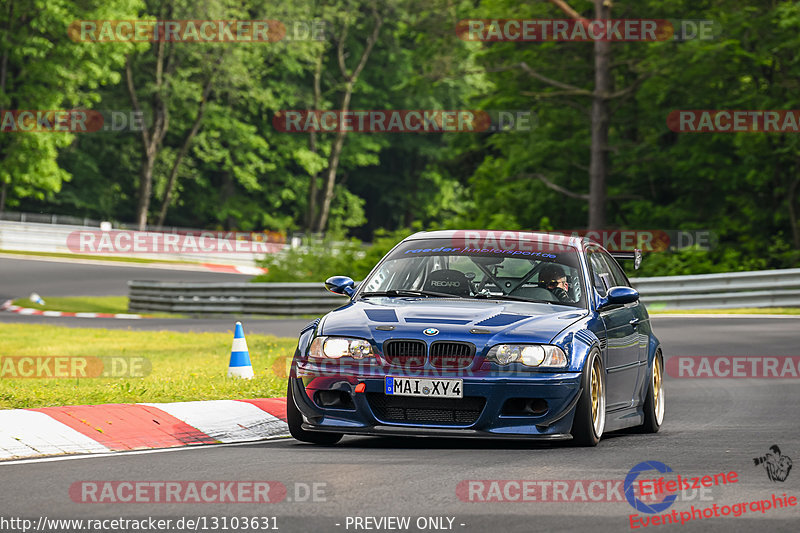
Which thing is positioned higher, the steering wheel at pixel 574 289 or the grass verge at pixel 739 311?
the steering wheel at pixel 574 289

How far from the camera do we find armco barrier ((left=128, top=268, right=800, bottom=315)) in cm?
2755

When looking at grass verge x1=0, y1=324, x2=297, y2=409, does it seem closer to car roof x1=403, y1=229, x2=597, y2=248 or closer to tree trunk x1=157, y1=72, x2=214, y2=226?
car roof x1=403, y1=229, x2=597, y2=248

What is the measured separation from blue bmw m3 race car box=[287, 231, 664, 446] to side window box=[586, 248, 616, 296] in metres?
0.21

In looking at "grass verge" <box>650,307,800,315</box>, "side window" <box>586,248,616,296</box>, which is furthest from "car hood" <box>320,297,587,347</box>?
"grass verge" <box>650,307,800,315</box>

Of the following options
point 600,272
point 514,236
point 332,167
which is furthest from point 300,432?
point 332,167

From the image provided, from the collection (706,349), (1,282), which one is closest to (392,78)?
(1,282)

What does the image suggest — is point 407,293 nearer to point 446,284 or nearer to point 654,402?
point 446,284

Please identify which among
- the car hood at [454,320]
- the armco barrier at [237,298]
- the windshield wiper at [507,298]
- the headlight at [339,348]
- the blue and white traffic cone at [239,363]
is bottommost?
the armco barrier at [237,298]

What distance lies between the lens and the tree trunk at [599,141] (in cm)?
3525

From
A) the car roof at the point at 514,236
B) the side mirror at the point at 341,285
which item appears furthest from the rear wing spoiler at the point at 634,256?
the side mirror at the point at 341,285

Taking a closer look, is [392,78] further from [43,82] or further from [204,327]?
[204,327]

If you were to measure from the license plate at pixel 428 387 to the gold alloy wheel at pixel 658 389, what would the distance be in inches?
105

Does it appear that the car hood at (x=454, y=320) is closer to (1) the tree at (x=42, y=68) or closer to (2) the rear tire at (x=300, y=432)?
(2) the rear tire at (x=300, y=432)

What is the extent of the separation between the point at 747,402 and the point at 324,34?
63.7m
